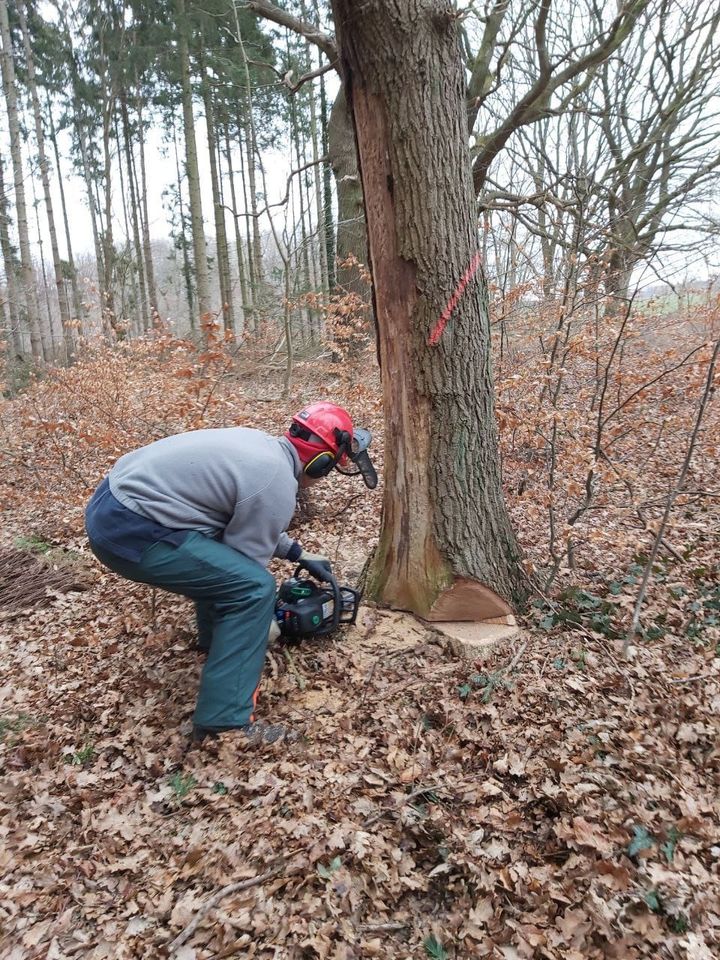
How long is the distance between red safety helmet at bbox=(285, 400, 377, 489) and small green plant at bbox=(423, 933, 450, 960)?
2143 mm

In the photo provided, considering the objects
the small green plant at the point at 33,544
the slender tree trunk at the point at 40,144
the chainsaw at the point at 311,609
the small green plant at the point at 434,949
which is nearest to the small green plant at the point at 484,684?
the chainsaw at the point at 311,609

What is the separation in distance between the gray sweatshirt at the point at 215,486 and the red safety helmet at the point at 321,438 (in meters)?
0.17

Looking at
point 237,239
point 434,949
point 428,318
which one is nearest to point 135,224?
point 237,239

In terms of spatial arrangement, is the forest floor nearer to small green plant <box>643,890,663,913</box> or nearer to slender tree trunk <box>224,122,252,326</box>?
small green plant <box>643,890,663,913</box>

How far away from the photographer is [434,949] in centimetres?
191

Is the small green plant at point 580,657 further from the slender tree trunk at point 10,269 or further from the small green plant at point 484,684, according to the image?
the slender tree trunk at point 10,269

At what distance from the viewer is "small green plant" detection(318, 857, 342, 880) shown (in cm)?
218

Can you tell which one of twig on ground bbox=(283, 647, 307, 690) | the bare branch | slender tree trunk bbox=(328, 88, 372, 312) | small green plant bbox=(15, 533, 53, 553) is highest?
the bare branch

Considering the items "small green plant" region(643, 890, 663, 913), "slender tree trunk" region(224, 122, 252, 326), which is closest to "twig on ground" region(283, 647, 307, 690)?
"small green plant" region(643, 890, 663, 913)

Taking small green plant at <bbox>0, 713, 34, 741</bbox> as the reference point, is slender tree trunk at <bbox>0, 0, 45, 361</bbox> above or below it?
above

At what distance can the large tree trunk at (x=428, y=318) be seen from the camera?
10.4 ft

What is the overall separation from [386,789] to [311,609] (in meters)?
1.16

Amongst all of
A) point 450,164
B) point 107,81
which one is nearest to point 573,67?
point 450,164

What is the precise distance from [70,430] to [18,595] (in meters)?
3.41
